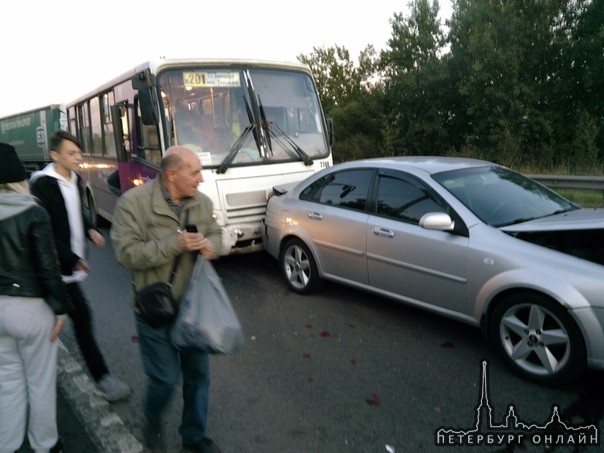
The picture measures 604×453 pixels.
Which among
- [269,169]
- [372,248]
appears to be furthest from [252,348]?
[269,169]

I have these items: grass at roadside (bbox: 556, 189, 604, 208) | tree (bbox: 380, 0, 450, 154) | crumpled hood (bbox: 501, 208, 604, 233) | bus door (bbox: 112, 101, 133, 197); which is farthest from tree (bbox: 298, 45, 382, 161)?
crumpled hood (bbox: 501, 208, 604, 233)

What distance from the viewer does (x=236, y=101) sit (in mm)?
7148

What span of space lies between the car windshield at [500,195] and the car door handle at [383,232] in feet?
2.11

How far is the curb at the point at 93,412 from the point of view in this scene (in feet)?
10.4

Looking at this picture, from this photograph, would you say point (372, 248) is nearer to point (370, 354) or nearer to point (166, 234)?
point (370, 354)

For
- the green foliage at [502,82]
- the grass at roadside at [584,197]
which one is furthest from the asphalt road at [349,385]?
the green foliage at [502,82]

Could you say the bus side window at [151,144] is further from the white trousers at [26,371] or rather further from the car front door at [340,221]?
the white trousers at [26,371]

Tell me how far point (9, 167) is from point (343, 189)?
358 cm

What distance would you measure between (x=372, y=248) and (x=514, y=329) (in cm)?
159

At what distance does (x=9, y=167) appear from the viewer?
2781mm

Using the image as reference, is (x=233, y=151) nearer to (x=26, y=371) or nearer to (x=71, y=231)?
(x=71, y=231)

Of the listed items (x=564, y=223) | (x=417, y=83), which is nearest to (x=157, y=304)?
(x=564, y=223)

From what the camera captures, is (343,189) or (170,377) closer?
(170,377)

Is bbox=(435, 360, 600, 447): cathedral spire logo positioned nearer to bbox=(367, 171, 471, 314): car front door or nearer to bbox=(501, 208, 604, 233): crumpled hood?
bbox=(367, 171, 471, 314): car front door
